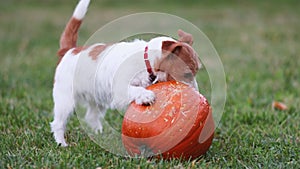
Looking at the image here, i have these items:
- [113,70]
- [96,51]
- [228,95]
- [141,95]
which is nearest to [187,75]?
[141,95]

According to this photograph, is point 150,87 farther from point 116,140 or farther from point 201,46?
point 116,140

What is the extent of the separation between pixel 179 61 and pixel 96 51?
2.96ft

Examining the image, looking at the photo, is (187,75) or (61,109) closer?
(187,75)

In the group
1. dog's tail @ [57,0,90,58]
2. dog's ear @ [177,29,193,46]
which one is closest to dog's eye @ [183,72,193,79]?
dog's ear @ [177,29,193,46]

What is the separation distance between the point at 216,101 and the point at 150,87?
29.0 inches

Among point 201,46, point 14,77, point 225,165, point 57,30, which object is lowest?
point 57,30

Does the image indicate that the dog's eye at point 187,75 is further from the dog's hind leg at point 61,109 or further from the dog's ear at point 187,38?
the dog's hind leg at point 61,109

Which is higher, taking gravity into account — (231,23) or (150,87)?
(150,87)

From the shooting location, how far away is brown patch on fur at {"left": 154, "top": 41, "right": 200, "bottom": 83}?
3.85 metres

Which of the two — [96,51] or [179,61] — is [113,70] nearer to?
[96,51]

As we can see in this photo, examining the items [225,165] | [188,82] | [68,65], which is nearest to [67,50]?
[68,65]

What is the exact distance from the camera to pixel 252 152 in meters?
4.16

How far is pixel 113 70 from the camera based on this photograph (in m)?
4.11

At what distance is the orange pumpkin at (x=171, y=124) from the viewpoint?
3658mm
